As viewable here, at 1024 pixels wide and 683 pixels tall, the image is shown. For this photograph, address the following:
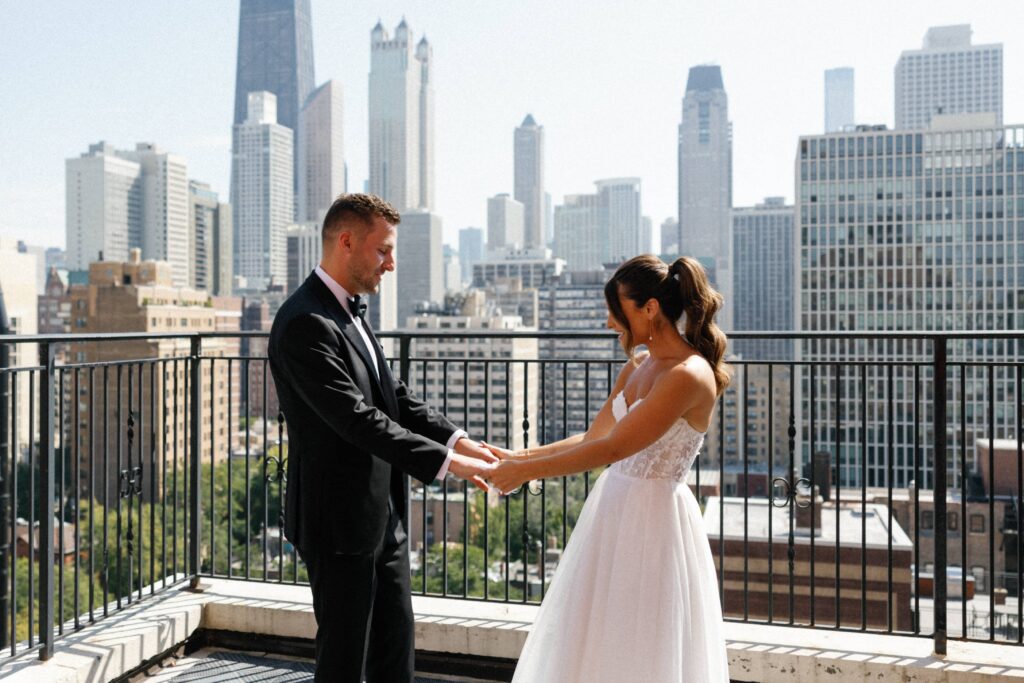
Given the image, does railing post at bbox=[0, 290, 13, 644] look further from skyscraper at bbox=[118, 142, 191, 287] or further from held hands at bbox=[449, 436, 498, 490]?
skyscraper at bbox=[118, 142, 191, 287]

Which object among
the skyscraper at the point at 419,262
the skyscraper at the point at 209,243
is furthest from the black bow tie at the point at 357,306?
the skyscraper at the point at 209,243

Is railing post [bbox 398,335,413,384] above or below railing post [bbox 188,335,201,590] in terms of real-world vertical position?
above

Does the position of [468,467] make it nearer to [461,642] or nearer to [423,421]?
[423,421]

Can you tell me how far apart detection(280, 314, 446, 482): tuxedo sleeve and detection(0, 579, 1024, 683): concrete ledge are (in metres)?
1.45

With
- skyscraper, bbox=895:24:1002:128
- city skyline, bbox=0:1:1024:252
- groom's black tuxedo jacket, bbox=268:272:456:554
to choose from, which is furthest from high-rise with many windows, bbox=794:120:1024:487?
skyscraper, bbox=895:24:1002:128

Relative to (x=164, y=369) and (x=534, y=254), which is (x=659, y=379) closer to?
(x=164, y=369)

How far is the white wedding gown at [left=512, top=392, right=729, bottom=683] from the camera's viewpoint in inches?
93.6

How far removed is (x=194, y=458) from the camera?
14.2 feet

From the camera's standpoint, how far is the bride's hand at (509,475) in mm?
2559

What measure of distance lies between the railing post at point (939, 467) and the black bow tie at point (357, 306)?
2.05 m

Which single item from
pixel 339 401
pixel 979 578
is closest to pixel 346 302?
pixel 339 401

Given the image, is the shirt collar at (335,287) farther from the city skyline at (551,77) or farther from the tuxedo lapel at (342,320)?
the city skyline at (551,77)

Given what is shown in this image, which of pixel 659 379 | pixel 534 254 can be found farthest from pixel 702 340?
pixel 534 254

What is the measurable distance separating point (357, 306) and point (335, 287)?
12cm
